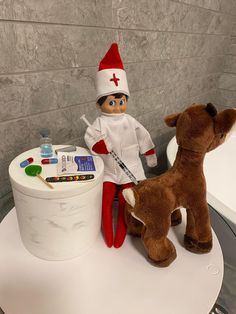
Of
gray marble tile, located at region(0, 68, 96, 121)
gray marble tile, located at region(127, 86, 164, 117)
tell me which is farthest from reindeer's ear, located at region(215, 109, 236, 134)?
gray marble tile, located at region(127, 86, 164, 117)

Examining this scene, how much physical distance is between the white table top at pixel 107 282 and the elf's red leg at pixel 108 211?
2 cm

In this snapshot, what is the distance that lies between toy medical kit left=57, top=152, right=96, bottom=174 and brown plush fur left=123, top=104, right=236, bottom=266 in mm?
92

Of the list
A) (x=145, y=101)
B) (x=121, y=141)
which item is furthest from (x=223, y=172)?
(x=121, y=141)

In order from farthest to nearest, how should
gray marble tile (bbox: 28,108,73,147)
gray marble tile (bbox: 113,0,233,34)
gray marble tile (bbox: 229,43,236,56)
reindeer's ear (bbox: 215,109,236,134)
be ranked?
gray marble tile (bbox: 229,43,236,56) < gray marble tile (bbox: 113,0,233,34) < gray marble tile (bbox: 28,108,73,147) < reindeer's ear (bbox: 215,109,236,134)

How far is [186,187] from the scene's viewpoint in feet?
1.57

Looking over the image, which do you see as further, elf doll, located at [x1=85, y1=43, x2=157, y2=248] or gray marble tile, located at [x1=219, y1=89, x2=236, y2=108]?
gray marble tile, located at [x1=219, y1=89, x2=236, y2=108]

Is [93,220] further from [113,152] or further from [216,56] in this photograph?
[216,56]

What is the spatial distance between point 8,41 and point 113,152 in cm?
31

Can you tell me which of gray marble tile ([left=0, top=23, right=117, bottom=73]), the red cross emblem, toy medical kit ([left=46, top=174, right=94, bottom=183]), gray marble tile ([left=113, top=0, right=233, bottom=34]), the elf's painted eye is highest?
gray marble tile ([left=113, top=0, right=233, bottom=34])

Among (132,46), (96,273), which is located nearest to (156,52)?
(132,46)

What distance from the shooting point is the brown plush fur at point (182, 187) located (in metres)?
0.44

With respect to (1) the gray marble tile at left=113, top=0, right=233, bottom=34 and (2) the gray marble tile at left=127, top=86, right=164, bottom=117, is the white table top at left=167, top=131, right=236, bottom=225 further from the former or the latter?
(1) the gray marble tile at left=113, top=0, right=233, bottom=34

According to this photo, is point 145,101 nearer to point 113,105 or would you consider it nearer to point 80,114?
point 80,114

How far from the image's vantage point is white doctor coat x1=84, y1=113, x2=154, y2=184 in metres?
0.55
